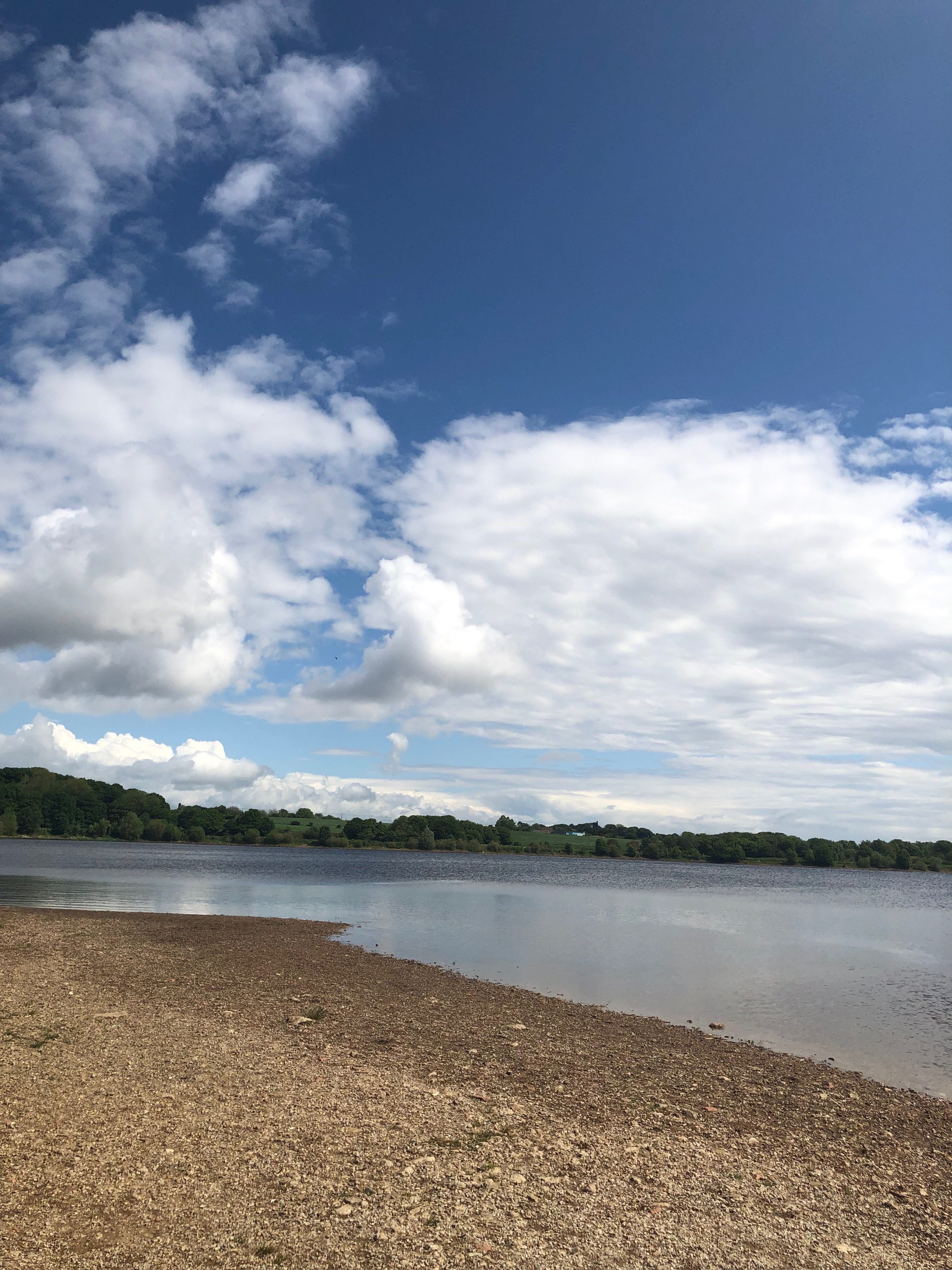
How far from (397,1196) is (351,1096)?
3.14m

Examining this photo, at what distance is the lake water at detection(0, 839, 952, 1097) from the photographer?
2105cm

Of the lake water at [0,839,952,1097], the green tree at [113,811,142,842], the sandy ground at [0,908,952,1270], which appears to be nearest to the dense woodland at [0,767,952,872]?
the green tree at [113,811,142,842]

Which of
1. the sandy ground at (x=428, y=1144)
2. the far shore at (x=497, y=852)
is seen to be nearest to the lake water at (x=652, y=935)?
the sandy ground at (x=428, y=1144)

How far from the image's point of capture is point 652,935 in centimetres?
4056

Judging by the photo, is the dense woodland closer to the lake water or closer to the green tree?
the green tree

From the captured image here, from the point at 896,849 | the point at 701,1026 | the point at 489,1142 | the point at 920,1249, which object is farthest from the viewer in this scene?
the point at 896,849

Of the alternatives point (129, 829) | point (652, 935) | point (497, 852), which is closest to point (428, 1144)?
point (652, 935)

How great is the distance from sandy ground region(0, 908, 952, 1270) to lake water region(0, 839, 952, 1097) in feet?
17.8

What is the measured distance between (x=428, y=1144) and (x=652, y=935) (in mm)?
33982

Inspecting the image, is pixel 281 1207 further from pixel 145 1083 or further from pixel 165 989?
pixel 165 989

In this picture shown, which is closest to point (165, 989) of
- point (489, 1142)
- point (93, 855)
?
point (489, 1142)

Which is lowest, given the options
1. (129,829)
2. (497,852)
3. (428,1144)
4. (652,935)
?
(497,852)

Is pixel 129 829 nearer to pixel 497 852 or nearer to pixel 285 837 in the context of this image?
pixel 285 837

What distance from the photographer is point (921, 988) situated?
2791 cm
